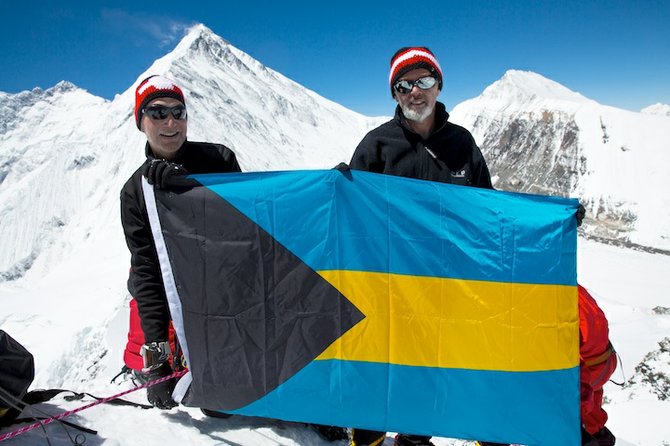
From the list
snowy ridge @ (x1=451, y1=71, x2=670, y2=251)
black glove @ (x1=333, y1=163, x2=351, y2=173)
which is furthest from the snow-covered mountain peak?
black glove @ (x1=333, y1=163, x2=351, y2=173)

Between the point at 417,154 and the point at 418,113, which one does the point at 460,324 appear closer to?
the point at 417,154

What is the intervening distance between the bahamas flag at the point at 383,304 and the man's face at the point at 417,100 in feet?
2.06

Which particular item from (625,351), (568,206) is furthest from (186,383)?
(625,351)

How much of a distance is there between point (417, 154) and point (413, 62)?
83 cm

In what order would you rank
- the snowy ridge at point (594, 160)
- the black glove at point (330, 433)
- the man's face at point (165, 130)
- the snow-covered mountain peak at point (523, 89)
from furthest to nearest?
1. the snow-covered mountain peak at point (523, 89)
2. the snowy ridge at point (594, 160)
3. the black glove at point (330, 433)
4. the man's face at point (165, 130)

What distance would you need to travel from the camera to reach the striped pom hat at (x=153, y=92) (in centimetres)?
359

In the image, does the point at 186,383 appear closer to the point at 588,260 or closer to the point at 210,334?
the point at 210,334

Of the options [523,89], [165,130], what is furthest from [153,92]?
[523,89]

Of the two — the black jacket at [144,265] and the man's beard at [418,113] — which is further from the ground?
the man's beard at [418,113]

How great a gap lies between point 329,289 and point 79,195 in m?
90.6

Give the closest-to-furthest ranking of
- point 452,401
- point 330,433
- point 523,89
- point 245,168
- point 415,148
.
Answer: point 452,401 → point 415,148 → point 330,433 → point 245,168 → point 523,89

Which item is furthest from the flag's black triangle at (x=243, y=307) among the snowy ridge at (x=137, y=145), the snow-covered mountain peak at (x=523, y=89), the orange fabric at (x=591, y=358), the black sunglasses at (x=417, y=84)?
the snow-covered mountain peak at (x=523, y=89)

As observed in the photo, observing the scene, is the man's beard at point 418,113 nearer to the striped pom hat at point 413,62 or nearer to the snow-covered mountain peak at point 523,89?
the striped pom hat at point 413,62

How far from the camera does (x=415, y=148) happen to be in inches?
148
